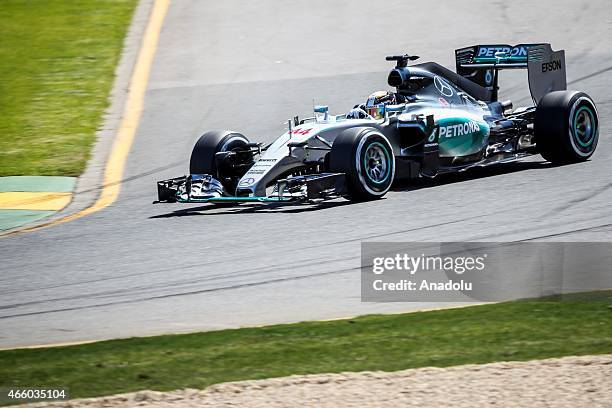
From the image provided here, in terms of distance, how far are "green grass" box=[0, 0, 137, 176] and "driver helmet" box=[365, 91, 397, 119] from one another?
454 cm

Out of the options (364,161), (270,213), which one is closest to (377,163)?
(364,161)

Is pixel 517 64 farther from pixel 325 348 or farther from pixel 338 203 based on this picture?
pixel 325 348

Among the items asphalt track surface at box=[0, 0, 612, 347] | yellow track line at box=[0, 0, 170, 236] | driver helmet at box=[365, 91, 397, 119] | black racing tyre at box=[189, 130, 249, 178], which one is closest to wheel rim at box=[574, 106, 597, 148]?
asphalt track surface at box=[0, 0, 612, 347]

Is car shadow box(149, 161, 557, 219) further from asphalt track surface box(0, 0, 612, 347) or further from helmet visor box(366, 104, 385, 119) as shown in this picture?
helmet visor box(366, 104, 385, 119)

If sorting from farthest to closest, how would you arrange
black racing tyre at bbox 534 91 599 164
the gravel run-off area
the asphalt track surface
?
black racing tyre at bbox 534 91 599 164, the asphalt track surface, the gravel run-off area

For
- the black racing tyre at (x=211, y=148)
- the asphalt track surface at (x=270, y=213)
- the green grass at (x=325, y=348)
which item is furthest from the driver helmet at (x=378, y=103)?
the green grass at (x=325, y=348)

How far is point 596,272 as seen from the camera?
30.4ft

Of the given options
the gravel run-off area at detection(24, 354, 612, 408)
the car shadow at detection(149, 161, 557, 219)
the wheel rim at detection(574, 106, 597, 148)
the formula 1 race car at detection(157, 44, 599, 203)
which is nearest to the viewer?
the gravel run-off area at detection(24, 354, 612, 408)

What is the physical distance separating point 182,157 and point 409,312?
8.45 metres

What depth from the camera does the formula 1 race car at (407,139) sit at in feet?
41.7

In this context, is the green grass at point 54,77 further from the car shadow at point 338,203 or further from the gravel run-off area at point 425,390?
the gravel run-off area at point 425,390

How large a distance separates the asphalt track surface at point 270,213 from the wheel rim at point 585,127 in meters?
0.31

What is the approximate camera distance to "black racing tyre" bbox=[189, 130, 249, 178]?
540 inches

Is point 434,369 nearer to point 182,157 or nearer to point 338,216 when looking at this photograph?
point 338,216
